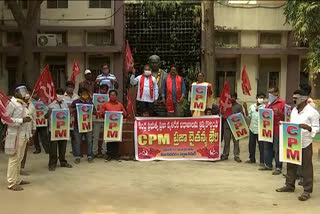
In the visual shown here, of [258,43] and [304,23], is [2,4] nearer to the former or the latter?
[258,43]

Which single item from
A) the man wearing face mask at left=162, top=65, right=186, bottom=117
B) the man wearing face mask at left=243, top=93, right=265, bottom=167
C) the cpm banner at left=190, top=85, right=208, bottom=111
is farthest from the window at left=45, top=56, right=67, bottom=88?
the man wearing face mask at left=243, top=93, right=265, bottom=167

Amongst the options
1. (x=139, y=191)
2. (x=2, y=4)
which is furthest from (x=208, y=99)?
(x=2, y=4)

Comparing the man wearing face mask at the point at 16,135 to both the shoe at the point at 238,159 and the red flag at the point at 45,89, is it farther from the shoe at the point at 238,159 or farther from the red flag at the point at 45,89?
the shoe at the point at 238,159

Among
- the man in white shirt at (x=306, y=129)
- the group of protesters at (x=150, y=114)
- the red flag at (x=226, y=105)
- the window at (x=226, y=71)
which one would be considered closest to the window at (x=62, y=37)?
the window at (x=226, y=71)

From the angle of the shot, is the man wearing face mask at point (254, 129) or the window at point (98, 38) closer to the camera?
the man wearing face mask at point (254, 129)

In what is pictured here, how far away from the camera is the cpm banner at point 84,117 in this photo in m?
9.95

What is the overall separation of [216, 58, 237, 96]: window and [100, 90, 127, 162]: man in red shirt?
8.20m

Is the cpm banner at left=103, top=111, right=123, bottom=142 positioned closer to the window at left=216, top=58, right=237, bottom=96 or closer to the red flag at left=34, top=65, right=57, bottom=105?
the red flag at left=34, top=65, right=57, bottom=105

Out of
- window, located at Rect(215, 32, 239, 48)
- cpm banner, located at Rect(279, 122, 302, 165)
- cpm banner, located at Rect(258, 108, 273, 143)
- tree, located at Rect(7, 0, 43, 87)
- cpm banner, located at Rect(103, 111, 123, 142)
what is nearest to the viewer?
cpm banner, located at Rect(279, 122, 302, 165)

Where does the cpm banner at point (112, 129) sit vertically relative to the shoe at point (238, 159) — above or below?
above

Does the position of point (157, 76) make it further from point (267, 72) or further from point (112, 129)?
point (267, 72)

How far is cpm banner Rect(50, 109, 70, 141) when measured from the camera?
30.7 feet

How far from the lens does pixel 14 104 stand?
754 centimetres

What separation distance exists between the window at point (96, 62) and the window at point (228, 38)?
15.2 ft
